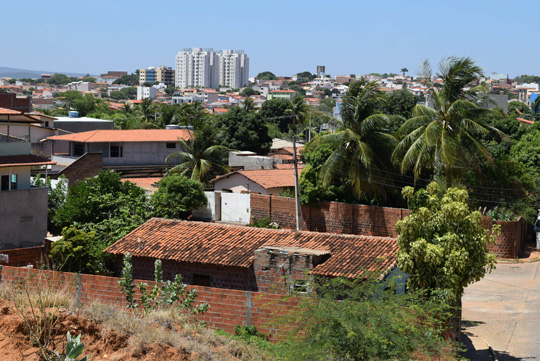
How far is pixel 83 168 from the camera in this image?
140ft

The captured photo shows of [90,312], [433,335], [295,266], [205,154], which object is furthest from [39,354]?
[205,154]

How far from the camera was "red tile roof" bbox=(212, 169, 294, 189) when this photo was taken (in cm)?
3694

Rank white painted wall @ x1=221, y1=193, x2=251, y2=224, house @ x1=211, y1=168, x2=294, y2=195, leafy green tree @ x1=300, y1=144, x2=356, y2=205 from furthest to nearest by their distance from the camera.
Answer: house @ x1=211, y1=168, x2=294, y2=195 → white painted wall @ x1=221, y1=193, x2=251, y2=224 → leafy green tree @ x1=300, y1=144, x2=356, y2=205

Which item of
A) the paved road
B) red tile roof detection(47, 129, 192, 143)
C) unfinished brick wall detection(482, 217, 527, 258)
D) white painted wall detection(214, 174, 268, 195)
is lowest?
the paved road

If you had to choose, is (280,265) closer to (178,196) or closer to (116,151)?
(178,196)

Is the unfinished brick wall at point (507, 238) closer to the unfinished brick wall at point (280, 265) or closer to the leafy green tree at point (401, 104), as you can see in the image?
the unfinished brick wall at point (280, 265)

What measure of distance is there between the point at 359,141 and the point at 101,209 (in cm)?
1189

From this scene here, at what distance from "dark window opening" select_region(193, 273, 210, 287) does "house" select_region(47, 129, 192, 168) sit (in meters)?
27.1

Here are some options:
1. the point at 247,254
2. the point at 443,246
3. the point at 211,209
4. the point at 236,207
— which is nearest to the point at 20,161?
the point at 247,254

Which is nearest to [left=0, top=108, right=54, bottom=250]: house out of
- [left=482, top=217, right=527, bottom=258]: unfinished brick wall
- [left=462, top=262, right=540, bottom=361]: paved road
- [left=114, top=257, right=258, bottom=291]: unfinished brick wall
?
[left=114, top=257, right=258, bottom=291]: unfinished brick wall

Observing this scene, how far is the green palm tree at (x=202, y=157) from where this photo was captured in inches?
1623

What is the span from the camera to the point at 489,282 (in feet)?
89.4

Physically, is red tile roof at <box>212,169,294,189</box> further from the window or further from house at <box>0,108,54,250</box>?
house at <box>0,108,54,250</box>

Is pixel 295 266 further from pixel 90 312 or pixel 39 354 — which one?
pixel 39 354
